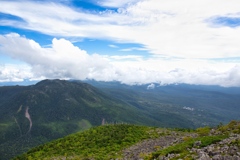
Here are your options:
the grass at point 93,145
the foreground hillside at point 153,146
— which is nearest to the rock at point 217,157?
the foreground hillside at point 153,146

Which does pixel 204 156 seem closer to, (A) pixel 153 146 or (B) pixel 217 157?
(B) pixel 217 157

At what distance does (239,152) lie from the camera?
81.0 feet

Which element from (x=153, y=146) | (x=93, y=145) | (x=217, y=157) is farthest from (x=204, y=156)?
(x=93, y=145)

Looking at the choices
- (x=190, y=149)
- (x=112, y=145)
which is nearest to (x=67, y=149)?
(x=112, y=145)

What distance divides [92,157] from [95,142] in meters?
16.8

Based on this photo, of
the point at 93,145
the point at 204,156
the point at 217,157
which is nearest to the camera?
the point at 217,157

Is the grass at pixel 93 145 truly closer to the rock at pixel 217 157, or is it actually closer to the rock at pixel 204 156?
the rock at pixel 204 156

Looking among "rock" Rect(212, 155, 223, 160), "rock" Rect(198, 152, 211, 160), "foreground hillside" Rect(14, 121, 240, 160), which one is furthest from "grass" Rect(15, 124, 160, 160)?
"rock" Rect(212, 155, 223, 160)

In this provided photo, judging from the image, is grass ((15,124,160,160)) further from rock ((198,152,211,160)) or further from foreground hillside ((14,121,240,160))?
rock ((198,152,211,160))

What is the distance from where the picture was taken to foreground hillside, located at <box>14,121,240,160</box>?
28125 mm

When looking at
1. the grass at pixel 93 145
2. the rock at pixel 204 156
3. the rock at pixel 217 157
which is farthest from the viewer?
the grass at pixel 93 145

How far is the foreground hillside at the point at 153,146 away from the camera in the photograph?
28125 mm

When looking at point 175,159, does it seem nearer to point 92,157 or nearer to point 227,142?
point 227,142

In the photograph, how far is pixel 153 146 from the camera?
49.5 meters
